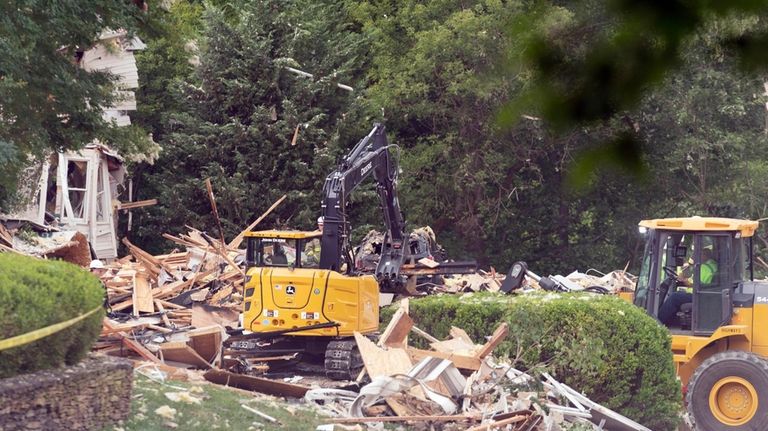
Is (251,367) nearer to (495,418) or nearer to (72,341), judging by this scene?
(495,418)

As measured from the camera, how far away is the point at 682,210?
33.9 meters

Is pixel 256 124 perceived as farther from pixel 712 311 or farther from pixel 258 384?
pixel 258 384

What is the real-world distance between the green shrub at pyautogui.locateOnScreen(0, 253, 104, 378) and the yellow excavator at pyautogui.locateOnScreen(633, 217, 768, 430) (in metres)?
8.44

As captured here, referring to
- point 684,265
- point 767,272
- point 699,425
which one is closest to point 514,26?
point 767,272

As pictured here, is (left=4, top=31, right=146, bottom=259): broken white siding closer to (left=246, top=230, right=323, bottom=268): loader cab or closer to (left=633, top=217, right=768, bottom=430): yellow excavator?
(left=246, top=230, right=323, bottom=268): loader cab

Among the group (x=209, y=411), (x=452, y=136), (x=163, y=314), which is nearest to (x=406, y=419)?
(x=209, y=411)

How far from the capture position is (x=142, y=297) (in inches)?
805

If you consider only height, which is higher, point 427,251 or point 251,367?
point 427,251

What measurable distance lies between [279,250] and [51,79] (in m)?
4.19

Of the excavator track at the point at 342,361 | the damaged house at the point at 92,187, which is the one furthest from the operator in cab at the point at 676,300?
the damaged house at the point at 92,187

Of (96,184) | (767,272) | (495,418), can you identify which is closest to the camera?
(495,418)

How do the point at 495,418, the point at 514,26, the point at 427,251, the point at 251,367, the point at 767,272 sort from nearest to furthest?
the point at 495,418, the point at 251,367, the point at 427,251, the point at 767,272, the point at 514,26

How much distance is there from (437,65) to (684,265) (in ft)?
63.5

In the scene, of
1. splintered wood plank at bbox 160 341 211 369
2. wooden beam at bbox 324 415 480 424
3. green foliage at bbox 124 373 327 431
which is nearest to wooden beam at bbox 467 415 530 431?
wooden beam at bbox 324 415 480 424
